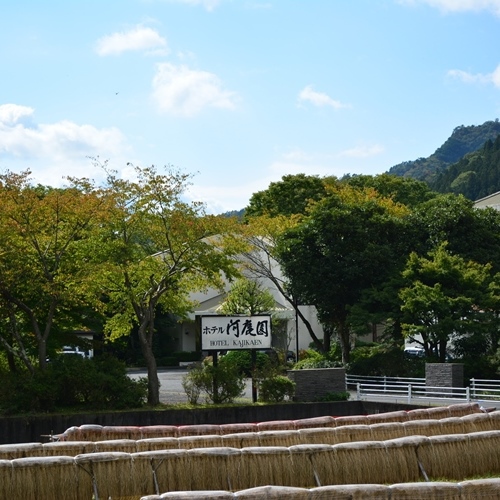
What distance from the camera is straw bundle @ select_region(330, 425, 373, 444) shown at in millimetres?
18844

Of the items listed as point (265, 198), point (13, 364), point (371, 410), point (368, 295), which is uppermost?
point (265, 198)

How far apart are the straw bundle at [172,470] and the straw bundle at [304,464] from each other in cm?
185

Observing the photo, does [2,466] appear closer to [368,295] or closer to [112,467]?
[112,467]

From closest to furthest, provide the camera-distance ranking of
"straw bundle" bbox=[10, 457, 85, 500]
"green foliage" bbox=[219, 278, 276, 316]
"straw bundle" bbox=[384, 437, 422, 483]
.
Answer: "straw bundle" bbox=[10, 457, 85, 500], "straw bundle" bbox=[384, 437, 422, 483], "green foliage" bbox=[219, 278, 276, 316]

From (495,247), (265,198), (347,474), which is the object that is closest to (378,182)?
(265,198)

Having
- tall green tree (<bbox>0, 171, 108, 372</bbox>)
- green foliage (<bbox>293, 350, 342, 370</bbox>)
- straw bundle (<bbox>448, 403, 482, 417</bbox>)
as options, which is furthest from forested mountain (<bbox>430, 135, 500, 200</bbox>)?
straw bundle (<bbox>448, 403, 482, 417</bbox>)

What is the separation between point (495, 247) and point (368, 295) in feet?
24.5

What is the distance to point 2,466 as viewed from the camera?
588 inches

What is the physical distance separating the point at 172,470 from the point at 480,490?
5.96 m

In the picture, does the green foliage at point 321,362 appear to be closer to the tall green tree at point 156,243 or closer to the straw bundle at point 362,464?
the tall green tree at point 156,243

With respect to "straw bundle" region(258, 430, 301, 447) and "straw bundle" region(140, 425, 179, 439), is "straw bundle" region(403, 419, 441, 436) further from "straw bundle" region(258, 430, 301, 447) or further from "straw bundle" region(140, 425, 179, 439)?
"straw bundle" region(140, 425, 179, 439)

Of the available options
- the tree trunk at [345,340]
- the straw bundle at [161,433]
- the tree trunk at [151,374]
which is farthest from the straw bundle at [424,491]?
the tree trunk at [345,340]

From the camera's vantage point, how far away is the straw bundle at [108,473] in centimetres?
1539

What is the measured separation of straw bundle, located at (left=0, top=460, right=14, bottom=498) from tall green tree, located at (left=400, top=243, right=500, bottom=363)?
24145 millimetres
